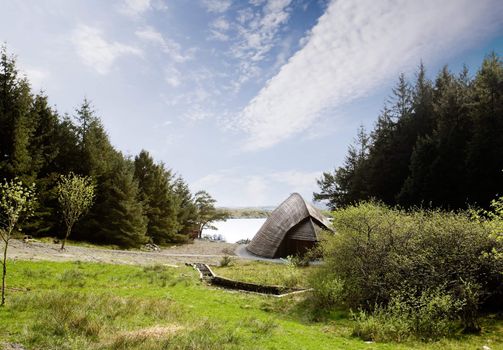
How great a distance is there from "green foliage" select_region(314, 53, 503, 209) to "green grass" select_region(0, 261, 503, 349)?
19907 millimetres

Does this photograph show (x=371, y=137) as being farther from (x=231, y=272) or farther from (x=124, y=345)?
(x=124, y=345)

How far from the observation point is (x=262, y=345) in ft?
35.4

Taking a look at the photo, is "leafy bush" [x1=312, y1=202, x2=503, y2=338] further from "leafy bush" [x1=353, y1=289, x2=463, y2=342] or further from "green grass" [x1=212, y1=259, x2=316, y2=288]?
"green grass" [x1=212, y1=259, x2=316, y2=288]

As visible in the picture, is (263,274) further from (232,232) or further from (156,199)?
(232,232)

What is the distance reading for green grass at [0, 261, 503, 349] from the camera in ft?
33.4

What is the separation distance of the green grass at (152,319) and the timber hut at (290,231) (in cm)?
2217

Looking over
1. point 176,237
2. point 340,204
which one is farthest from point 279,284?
point 340,204

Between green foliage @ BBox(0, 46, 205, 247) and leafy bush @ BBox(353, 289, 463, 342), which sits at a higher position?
green foliage @ BBox(0, 46, 205, 247)

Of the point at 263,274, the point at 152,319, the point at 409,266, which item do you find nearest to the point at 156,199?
the point at 263,274

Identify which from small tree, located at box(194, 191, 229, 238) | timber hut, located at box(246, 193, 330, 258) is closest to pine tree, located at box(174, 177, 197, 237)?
small tree, located at box(194, 191, 229, 238)

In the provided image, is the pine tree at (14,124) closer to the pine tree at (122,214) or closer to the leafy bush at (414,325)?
the pine tree at (122,214)

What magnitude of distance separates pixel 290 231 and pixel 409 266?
26.4m

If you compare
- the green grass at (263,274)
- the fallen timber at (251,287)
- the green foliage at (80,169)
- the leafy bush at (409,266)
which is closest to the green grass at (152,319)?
the fallen timber at (251,287)

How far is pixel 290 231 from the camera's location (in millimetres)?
44469
